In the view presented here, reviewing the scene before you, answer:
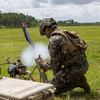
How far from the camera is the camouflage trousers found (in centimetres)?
418

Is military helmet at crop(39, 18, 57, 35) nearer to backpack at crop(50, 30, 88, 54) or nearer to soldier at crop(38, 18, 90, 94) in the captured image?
soldier at crop(38, 18, 90, 94)

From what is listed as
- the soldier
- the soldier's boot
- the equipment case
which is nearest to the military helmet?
the soldier

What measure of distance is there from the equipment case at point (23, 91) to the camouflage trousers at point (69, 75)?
1.54m

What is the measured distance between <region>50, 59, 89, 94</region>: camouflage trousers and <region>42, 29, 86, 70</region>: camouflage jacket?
0.38 ft

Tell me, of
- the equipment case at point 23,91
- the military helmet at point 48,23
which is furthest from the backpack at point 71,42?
the equipment case at point 23,91

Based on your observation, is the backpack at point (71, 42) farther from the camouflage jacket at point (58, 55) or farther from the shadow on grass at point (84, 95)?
the shadow on grass at point (84, 95)

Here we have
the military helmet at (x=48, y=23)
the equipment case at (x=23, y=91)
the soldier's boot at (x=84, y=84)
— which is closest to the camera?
the equipment case at (x=23, y=91)

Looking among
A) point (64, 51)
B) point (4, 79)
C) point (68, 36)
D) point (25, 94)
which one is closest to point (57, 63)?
point (64, 51)

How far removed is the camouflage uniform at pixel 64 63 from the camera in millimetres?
4062

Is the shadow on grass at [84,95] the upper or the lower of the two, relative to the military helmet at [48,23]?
lower

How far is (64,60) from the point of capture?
4.21 meters

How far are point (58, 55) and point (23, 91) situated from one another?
1.84 meters

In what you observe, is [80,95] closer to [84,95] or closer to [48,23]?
[84,95]

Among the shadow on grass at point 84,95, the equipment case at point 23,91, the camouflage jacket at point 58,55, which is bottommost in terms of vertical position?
the shadow on grass at point 84,95
